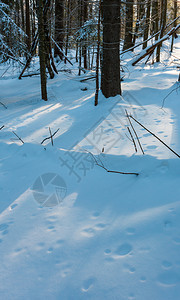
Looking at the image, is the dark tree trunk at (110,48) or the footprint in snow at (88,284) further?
the dark tree trunk at (110,48)

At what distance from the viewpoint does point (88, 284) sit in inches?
66.5

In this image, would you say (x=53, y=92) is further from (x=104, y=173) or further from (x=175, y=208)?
(x=175, y=208)

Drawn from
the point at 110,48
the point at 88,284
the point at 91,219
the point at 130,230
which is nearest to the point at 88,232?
the point at 91,219

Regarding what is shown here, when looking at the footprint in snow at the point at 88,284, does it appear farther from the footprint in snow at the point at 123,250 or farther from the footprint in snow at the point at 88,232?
the footprint in snow at the point at 88,232

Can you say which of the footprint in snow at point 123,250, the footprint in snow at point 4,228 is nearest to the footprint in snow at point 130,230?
the footprint in snow at point 123,250

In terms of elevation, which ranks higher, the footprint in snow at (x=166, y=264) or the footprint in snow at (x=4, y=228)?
the footprint in snow at (x=166, y=264)

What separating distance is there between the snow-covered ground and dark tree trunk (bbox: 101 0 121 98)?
257 centimetres

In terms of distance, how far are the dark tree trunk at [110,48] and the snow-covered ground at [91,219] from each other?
257 cm

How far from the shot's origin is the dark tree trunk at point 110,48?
22.3 feet

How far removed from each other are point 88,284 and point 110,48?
685cm

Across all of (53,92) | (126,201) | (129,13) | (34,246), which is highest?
(129,13)

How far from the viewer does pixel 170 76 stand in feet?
34.9

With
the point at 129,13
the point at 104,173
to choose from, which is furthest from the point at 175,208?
the point at 129,13

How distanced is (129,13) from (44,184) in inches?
Result: 655
